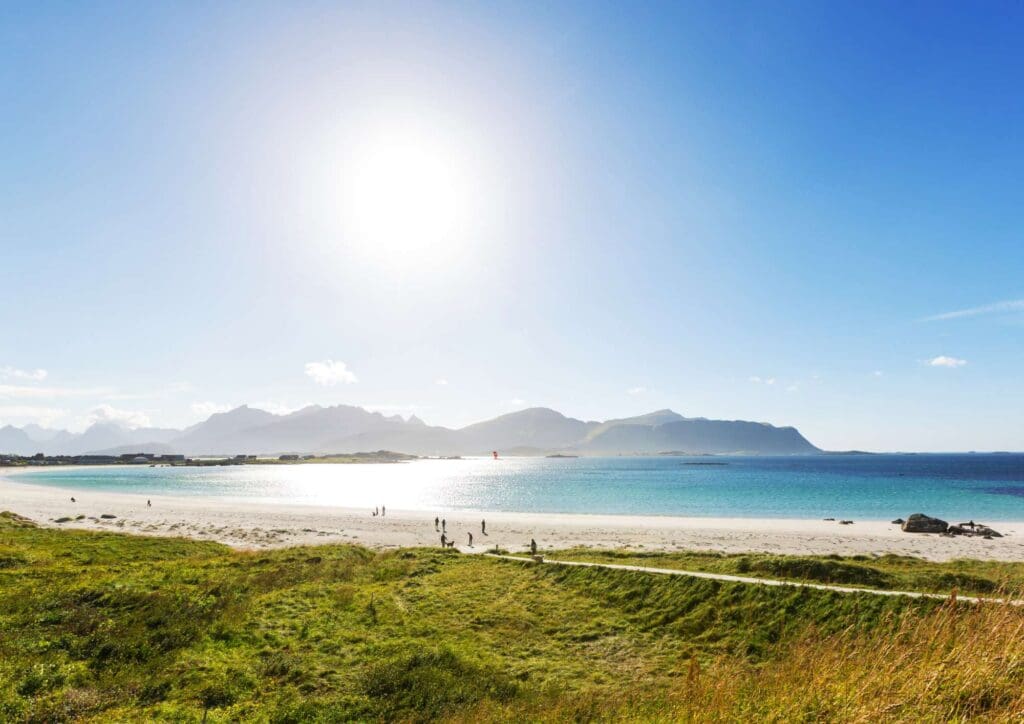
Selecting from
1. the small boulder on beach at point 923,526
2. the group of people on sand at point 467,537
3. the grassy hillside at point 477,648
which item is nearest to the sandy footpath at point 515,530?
the group of people on sand at point 467,537

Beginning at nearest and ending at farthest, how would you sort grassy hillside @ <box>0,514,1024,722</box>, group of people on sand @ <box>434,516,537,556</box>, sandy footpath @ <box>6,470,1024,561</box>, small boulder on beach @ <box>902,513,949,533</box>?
grassy hillside @ <box>0,514,1024,722</box> < group of people on sand @ <box>434,516,537,556</box> < sandy footpath @ <box>6,470,1024,561</box> < small boulder on beach @ <box>902,513,949,533</box>

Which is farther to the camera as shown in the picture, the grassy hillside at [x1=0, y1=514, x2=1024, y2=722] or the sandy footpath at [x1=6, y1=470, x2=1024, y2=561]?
the sandy footpath at [x1=6, y1=470, x2=1024, y2=561]

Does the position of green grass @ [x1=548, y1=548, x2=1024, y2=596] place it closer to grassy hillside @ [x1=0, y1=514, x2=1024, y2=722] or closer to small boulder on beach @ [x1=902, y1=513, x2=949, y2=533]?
grassy hillside @ [x1=0, y1=514, x2=1024, y2=722]

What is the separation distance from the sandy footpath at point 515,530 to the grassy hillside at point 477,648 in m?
20.0

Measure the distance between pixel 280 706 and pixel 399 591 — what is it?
13.7m

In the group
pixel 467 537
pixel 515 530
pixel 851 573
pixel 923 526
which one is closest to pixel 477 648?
pixel 851 573

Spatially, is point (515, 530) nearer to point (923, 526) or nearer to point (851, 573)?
point (851, 573)

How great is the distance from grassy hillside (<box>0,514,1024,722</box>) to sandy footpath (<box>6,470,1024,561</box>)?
20.0 meters

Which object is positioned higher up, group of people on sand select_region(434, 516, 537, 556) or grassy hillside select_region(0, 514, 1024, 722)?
grassy hillside select_region(0, 514, 1024, 722)

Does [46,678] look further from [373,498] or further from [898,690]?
[373,498]

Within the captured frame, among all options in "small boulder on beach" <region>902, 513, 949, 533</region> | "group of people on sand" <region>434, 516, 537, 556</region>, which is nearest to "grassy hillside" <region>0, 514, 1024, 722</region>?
"group of people on sand" <region>434, 516, 537, 556</region>

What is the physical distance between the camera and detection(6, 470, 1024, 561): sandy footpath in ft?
165

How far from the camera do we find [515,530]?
64.0m

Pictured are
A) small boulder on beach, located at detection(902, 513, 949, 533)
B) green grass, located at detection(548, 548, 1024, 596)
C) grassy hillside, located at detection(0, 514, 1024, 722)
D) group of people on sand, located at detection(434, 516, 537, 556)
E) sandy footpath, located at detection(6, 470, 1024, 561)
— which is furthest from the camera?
small boulder on beach, located at detection(902, 513, 949, 533)
